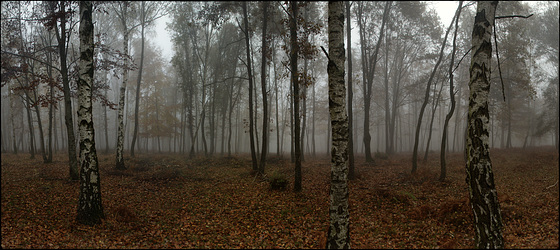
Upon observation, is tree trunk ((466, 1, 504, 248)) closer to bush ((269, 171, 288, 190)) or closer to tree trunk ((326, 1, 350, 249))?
tree trunk ((326, 1, 350, 249))

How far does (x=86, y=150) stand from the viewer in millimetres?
6262

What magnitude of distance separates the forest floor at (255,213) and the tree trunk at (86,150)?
0.35 metres

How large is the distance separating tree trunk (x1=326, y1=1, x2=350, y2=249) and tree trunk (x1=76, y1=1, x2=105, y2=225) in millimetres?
6077

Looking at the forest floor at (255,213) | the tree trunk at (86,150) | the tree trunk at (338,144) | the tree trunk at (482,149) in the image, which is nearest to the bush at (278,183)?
the forest floor at (255,213)

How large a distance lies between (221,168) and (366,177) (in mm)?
8625

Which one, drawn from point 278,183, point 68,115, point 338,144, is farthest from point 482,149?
point 68,115

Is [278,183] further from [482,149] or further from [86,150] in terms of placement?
[482,149]

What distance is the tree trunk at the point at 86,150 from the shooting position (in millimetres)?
6227

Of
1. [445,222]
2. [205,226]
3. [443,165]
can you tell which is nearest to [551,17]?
[443,165]

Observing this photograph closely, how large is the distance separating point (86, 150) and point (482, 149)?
925 centimetres

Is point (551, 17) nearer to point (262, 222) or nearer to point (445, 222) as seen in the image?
point (445, 222)

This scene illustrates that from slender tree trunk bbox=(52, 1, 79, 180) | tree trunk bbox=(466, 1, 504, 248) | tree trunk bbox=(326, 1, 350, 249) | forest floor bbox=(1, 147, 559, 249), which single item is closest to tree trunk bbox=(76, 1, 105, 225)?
forest floor bbox=(1, 147, 559, 249)

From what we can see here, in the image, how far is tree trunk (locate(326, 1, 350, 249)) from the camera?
4.61 meters

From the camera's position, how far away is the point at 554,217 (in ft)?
19.0
